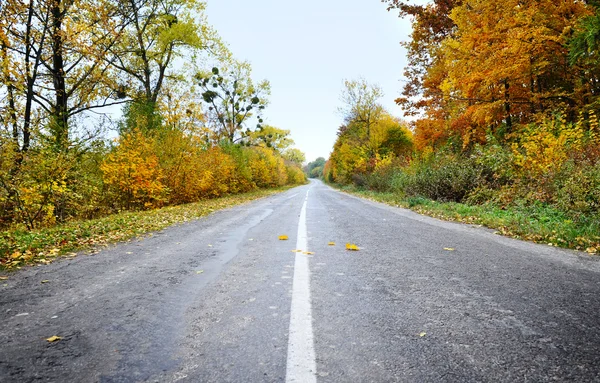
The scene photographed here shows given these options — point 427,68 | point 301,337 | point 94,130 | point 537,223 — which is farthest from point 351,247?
point 427,68

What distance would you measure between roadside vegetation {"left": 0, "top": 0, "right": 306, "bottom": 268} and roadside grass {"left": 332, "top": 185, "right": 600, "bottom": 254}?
8183 millimetres

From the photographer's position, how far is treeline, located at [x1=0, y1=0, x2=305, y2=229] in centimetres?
795

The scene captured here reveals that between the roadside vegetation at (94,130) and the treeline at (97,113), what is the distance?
4 centimetres

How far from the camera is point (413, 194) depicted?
15.2 metres

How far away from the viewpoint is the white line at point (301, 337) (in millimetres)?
1623

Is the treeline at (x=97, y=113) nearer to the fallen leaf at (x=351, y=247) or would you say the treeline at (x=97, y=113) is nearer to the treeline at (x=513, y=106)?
the fallen leaf at (x=351, y=247)

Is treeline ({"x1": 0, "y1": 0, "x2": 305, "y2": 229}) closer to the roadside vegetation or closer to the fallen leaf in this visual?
the roadside vegetation

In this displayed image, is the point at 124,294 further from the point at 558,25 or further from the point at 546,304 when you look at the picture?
the point at 558,25

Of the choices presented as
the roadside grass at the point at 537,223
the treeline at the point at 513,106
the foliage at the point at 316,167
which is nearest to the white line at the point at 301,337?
the roadside grass at the point at 537,223

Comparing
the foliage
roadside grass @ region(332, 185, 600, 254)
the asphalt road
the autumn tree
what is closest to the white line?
the asphalt road

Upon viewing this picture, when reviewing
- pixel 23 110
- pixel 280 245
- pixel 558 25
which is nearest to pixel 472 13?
pixel 558 25

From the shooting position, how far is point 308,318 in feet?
7.57

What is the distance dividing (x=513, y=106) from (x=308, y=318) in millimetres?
14486

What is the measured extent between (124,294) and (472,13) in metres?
14.0
